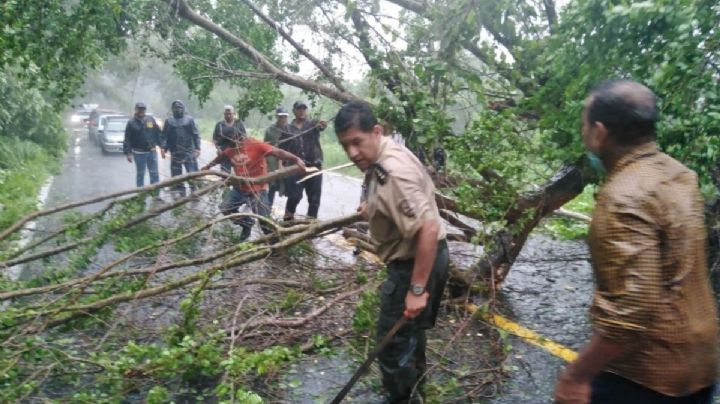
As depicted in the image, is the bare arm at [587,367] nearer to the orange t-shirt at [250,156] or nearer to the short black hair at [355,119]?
the short black hair at [355,119]

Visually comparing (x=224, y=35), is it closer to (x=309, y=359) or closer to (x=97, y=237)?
(x=97, y=237)

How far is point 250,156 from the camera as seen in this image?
23.6 ft

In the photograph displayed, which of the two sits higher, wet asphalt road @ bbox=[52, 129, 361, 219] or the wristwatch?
the wristwatch

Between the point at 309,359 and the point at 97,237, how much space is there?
2462 millimetres

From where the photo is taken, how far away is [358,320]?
425 cm

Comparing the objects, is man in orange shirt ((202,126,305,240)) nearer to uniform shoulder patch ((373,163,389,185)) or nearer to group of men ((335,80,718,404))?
uniform shoulder patch ((373,163,389,185))

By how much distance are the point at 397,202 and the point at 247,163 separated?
14.2ft

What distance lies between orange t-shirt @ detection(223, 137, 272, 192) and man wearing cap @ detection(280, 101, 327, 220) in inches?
24.8

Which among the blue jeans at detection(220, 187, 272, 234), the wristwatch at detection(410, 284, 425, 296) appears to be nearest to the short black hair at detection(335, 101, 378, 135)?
the wristwatch at detection(410, 284, 425, 296)

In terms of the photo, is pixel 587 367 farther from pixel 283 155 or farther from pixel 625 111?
pixel 283 155

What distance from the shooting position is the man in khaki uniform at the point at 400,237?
3107 millimetres

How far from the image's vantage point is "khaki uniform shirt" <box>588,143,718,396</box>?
5.87 ft

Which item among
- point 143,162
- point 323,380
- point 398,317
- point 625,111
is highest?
point 625,111

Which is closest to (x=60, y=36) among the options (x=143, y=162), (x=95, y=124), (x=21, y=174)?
(x=143, y=162)
